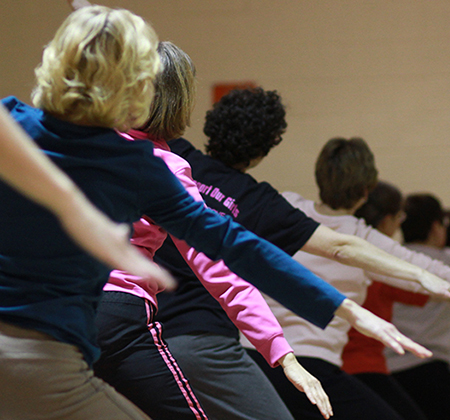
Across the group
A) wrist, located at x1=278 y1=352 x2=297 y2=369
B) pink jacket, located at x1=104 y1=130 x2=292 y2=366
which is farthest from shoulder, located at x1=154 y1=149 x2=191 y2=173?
wrist, located at x1=278 y1=352 x2=297 y2=369

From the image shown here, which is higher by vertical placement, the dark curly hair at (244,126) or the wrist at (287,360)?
the dark curly hair at (244,126)

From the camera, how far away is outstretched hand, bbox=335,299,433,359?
804mm

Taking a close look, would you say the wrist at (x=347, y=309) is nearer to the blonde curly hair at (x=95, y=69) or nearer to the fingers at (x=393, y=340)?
the fingers at (x=393, y=340)

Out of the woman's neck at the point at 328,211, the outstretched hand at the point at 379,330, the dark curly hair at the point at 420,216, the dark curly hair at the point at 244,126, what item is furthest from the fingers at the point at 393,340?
the dark curly hair at the point at 420,216

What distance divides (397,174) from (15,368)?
10.3 ft

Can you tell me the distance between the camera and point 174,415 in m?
1.22

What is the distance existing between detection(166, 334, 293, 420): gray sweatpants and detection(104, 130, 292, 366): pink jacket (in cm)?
23

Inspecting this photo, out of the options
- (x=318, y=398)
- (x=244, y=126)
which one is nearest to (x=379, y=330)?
(x=318, y=398)

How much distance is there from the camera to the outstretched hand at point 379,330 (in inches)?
31.6

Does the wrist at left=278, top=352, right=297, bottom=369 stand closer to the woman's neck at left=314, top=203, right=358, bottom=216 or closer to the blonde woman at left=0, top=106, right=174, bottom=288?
the blonde woman at left=0, top=106, right=174, bottom=288

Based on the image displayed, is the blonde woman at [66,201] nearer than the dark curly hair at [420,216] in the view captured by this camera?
Yes

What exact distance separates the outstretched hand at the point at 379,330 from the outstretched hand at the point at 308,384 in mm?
348

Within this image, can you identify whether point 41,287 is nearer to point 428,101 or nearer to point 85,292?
point 85,292

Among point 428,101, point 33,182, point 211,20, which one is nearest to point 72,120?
point 33,182
